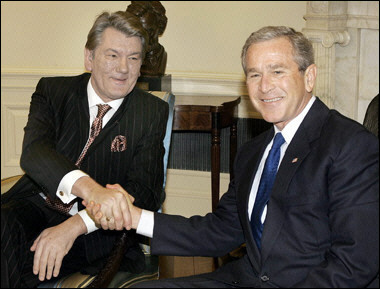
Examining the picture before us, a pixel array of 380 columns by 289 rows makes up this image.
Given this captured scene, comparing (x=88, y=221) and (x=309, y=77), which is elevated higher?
(x=309, y=77)

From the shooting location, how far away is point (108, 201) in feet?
8.18

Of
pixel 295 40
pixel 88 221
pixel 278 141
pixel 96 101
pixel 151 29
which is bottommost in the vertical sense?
pixel 88 221

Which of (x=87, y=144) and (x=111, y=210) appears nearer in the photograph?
(x=111, y=210)

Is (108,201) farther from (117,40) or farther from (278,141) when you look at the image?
(117,40)

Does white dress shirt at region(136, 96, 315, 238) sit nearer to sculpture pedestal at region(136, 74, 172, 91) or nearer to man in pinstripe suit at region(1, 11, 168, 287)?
man in pinstripe suit at region(1, 11, 168, 287)

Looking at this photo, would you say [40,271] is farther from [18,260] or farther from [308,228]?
[308,228]

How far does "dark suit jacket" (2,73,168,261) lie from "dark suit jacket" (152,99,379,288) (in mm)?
308

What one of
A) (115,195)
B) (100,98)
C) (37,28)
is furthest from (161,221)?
(37,28)

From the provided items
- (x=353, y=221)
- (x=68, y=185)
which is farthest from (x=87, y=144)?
(x=353, y=221)

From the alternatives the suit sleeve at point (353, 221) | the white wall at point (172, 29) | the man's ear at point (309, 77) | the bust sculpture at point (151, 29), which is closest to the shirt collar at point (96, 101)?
the man's ear at point (309, 77)

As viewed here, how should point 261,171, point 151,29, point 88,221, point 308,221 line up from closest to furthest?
point 308,221
point 261,171
point 88,221
point 151,29

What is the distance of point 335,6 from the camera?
175 inches

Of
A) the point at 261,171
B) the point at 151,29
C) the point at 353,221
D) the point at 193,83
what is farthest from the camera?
the point at 193,83

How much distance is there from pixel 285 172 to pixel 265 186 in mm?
120
